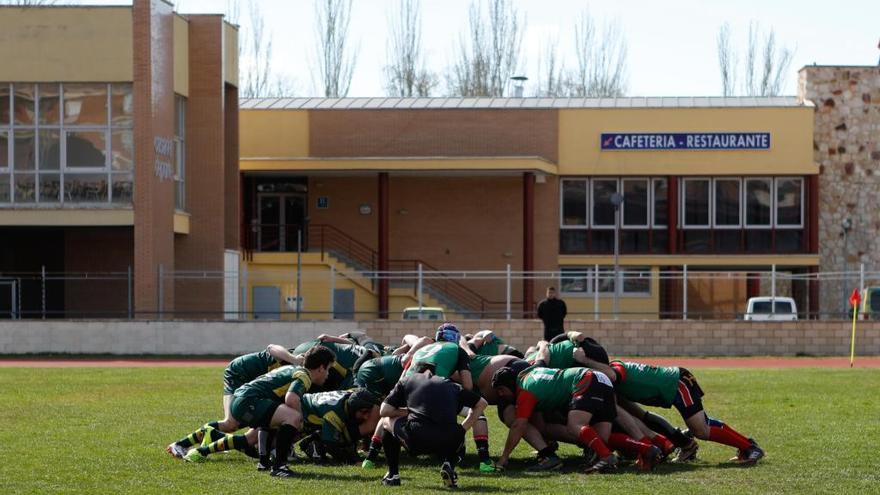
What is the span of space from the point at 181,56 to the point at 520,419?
91.9 feet

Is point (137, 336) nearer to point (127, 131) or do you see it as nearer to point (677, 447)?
point (127, 131)

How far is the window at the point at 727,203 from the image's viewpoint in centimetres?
5050

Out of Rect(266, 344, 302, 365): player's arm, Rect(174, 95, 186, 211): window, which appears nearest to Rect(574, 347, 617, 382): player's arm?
Rect(266, 344, 302, 365): player's arm

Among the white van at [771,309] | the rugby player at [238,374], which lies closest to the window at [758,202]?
the white van at [771,309]

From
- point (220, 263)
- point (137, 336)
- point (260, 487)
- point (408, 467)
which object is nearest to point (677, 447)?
point (408, 467)

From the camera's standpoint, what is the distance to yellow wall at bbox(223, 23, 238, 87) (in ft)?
139

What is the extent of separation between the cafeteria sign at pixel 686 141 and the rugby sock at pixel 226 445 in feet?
117

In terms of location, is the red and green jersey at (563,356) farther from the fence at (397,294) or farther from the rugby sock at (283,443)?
the fence at (397,294)

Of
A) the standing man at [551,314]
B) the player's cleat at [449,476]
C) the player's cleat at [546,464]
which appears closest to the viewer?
the player's cleat at [449,476]

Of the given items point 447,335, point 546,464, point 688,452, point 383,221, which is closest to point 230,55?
Result: point 383,221

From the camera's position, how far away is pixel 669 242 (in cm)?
5019

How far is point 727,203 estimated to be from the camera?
5059cm

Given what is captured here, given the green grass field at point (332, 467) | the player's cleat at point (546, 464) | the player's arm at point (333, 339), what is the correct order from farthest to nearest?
the player's arm at point (333, 339)
the player's cleat at point (546, 464)
the green grass field at point (332, 467)

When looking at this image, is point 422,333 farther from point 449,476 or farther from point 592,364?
point 449,476
